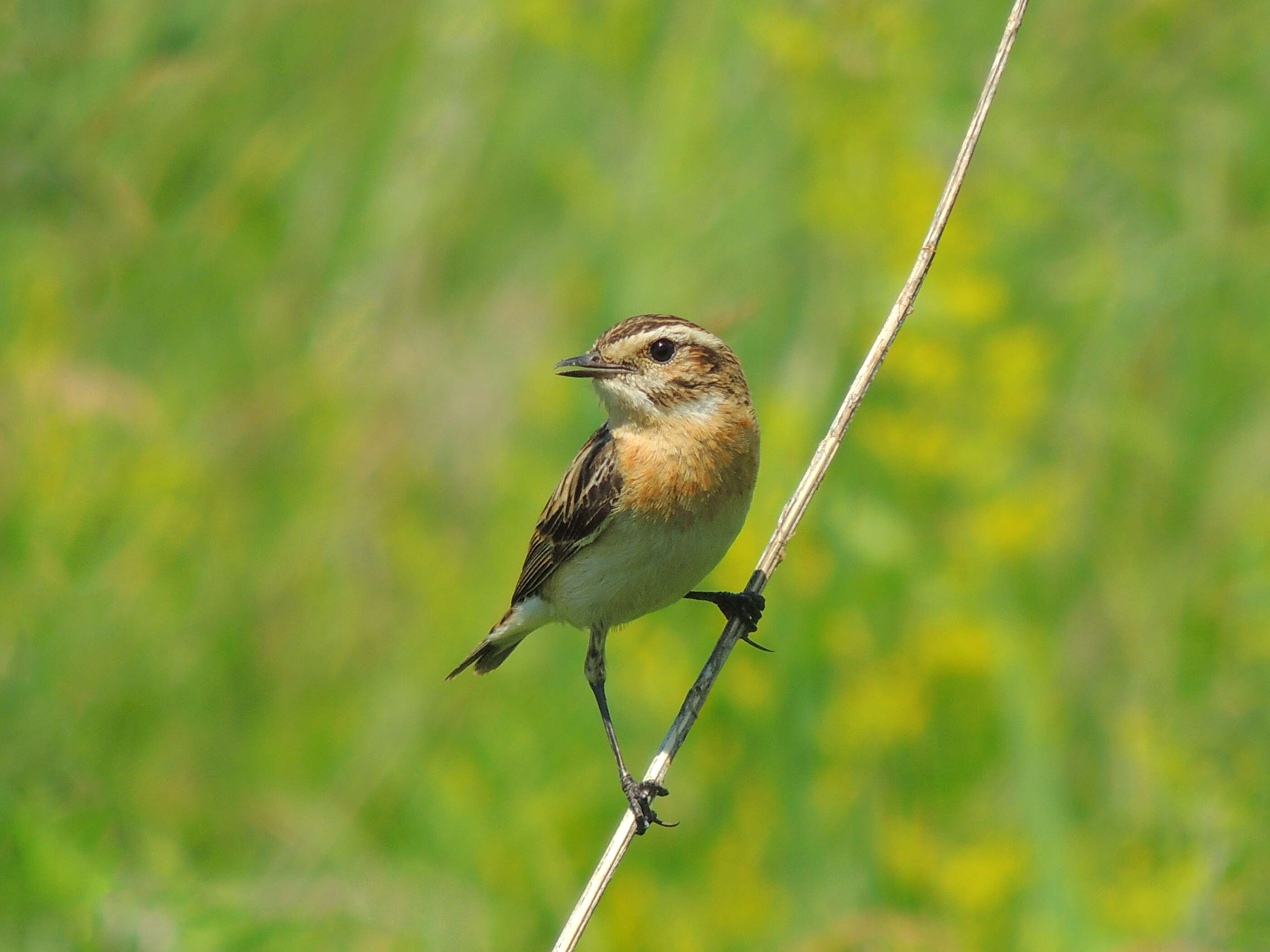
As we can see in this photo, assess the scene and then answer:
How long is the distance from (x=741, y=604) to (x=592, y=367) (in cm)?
103

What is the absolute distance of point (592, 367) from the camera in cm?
430

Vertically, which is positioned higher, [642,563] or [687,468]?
[687,468]

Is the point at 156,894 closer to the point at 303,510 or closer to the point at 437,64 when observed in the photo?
the point at 303,510

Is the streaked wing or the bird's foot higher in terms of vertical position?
the streaked wing

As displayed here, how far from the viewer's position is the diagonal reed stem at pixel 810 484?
322 centimetres

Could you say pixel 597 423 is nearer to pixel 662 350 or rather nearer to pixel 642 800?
pixel 662 350

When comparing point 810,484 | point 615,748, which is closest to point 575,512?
point 615,748

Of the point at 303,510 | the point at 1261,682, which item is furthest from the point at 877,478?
the point at 303,510

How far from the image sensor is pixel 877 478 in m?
5.33

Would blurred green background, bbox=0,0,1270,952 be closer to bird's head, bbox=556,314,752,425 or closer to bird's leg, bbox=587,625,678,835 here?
bird's leg, bbox=587,625,678,835

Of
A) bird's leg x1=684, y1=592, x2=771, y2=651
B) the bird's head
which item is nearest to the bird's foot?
bird's leg x1=684, y1=592, x2=771, y2=651

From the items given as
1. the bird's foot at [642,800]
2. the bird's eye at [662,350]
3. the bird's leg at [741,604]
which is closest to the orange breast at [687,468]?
the bird's eye at [662,350]

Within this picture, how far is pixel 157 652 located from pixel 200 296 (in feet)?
4.94

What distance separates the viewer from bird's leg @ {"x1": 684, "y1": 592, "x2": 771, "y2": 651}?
15.5 feet
